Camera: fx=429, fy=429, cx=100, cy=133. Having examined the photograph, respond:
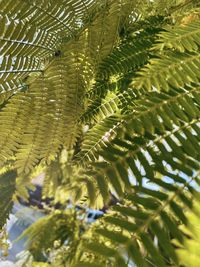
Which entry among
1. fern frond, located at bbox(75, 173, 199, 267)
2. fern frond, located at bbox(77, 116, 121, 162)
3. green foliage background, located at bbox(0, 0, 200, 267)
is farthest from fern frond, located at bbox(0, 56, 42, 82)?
fern frond, located at bbox(75, 173, 199, 267)

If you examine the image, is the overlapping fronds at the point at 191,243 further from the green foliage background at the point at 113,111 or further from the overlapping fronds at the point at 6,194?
the overlapping fronds at the point at 6,194

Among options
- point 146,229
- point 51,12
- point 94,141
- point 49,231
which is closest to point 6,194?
point 94,141

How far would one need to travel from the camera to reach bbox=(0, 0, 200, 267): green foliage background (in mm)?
355

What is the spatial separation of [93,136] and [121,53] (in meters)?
0.16

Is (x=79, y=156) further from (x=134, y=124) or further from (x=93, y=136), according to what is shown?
(x=134, y=124)

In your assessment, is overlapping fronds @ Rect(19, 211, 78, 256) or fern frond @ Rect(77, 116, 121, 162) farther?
overlapping fronds @ Rect(19, 211, 78, 256)

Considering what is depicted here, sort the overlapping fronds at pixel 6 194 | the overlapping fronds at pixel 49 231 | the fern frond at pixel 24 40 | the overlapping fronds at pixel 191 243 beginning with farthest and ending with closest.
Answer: the overlapping fronds at pixel 49 231 → the overlapping fronds at pixel 6 194 → the fern frond at pixel 24 40 → the overlapping fronds at pixel 191 243

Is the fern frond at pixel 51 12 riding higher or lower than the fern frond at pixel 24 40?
higher

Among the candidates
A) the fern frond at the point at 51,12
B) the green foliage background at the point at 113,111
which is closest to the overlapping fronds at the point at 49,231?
the green foliage background at the point at 113,111

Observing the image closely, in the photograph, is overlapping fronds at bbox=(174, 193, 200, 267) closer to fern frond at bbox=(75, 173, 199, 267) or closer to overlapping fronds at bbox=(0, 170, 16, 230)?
fern frond at bbox=(75, 173, 199, 267)

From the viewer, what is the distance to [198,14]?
2.80 feet

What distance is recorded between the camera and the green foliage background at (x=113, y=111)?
35 centimetres

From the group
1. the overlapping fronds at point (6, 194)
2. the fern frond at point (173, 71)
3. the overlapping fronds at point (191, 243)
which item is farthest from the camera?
the overlapping fronds at point (6, 194)

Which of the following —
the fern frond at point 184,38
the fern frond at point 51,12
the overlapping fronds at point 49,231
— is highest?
the fern frond at point 51,12
